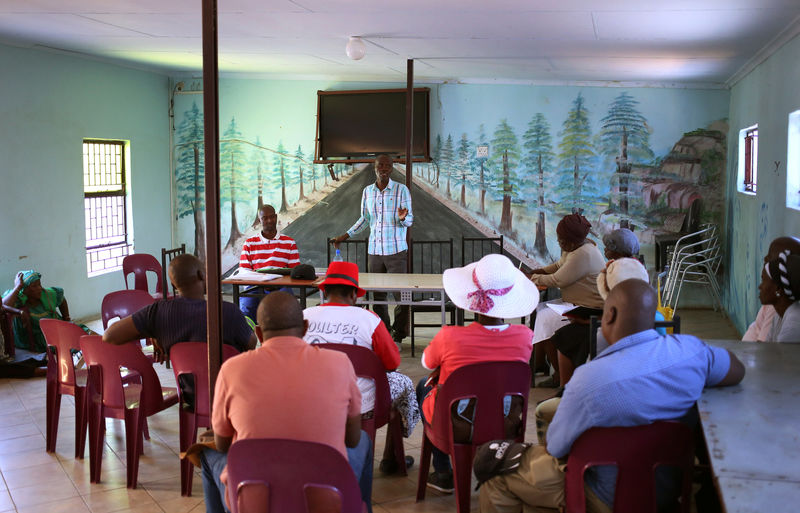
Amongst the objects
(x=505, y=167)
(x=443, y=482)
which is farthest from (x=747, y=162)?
(x=443, y=482)

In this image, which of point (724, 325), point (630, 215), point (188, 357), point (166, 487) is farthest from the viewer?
point (630, 215)

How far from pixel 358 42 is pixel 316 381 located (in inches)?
184

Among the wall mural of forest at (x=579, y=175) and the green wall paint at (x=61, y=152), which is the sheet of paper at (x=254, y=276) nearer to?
the green wall paint at (x=61, y=152)

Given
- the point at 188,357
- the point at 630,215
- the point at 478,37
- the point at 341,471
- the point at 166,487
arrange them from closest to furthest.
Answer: the point at 341,471, the point at 188,357, the point at 166,487, the point at 478,37, the point at 630,215

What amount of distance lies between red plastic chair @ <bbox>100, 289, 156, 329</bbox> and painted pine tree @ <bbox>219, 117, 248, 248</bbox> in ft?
17.5

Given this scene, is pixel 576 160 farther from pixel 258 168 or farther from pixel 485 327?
pixel 485 327

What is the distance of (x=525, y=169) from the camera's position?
10008 mm

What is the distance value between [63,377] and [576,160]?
6972 mm

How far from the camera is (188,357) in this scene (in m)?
3.87

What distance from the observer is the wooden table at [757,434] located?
1.85 m

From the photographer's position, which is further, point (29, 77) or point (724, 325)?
point (724, 325)

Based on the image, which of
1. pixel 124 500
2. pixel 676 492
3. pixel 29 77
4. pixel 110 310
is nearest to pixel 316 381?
pixel 676 492

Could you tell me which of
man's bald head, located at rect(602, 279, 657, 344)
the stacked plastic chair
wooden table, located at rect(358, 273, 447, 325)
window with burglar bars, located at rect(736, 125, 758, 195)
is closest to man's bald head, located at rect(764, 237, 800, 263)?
man's bald head, located at rect(602, 279, 657, 344)

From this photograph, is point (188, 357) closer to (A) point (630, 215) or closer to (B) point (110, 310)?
(B) point (110, 310)
